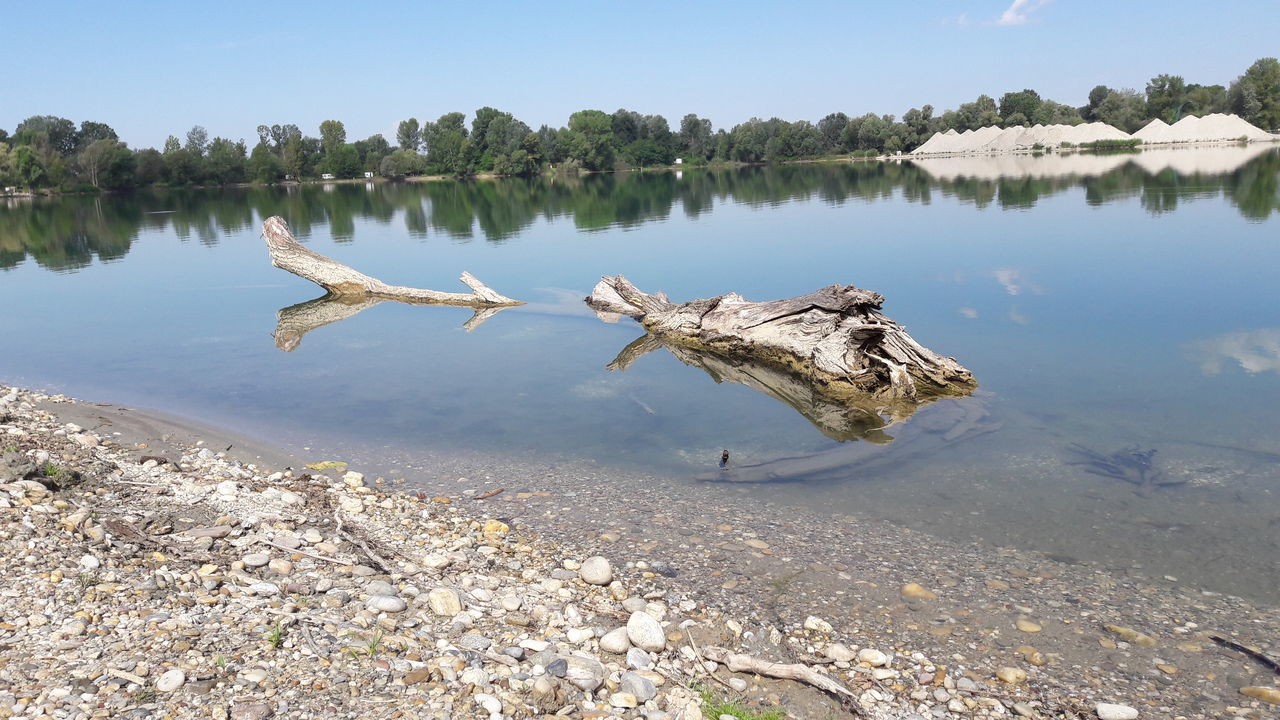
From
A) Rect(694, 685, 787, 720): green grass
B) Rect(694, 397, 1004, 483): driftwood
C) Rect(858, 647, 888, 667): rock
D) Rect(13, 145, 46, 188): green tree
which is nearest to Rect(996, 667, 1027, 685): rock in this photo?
Rect(858, 647, 888, 667): rock

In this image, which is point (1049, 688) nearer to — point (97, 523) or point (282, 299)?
point (97, 523)

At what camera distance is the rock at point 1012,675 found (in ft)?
22.4

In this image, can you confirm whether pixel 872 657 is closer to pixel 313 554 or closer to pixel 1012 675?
pixel 1012 675

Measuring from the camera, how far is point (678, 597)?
8320mm

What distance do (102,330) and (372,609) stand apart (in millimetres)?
23591

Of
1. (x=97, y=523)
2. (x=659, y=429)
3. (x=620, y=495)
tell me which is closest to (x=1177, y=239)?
(x=659, y=429)

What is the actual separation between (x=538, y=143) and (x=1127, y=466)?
172515 millimetres

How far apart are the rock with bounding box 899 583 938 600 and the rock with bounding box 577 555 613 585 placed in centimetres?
313

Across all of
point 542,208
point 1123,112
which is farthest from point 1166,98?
point 542,208

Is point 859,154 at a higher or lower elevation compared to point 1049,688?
higher

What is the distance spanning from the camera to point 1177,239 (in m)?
33.2

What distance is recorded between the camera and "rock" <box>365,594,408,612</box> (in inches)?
293

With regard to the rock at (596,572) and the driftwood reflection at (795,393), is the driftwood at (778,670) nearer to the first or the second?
the rock at (596,572)

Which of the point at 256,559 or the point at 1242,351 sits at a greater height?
the point at 256,559
